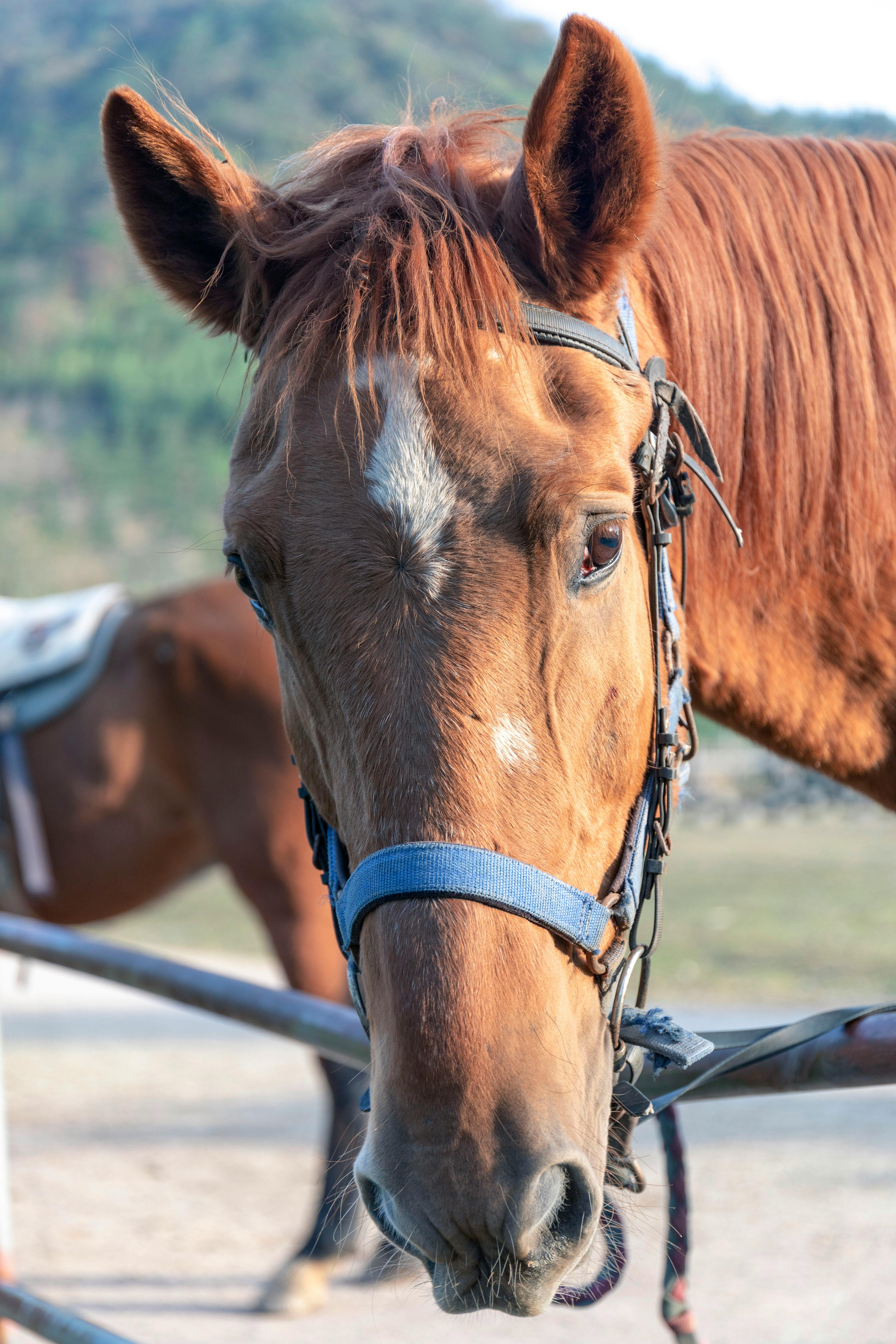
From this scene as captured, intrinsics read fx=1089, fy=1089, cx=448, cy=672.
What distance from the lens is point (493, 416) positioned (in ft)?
4.13

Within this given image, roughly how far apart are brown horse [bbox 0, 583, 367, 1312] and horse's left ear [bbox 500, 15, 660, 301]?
9.61 ft

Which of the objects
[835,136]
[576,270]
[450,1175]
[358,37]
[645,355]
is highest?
[835,136]

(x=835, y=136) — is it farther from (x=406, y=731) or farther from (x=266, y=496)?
(x=406, y=731)

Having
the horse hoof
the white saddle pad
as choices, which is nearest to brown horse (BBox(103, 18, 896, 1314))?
the horse hoof

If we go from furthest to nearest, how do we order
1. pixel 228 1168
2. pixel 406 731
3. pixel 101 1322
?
pixel 228 1168, pixel 101 1322, pixel 406 731

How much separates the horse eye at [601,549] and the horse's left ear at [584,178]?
345 mm

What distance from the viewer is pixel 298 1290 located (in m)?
3.67

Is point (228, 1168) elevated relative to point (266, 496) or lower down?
lower down

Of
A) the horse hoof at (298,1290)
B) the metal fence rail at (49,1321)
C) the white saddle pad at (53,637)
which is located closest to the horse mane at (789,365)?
the metal fence rail at (49,1321)

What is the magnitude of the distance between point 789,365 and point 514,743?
852 millimetres

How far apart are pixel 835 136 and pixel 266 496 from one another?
4.22ft

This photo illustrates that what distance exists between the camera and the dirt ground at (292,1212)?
343 cm

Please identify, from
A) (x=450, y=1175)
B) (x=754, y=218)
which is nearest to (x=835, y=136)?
(x=754, y=218)

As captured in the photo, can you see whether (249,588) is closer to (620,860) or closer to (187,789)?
(620,860)
